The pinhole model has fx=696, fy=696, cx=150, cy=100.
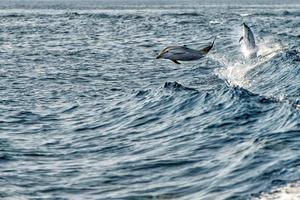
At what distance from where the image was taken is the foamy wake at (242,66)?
1184 inches

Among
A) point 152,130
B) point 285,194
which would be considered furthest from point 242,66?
point 285,194

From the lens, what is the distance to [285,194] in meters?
12.9

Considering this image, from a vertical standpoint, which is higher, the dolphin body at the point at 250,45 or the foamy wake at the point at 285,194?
the foamy wake at the point at 285,194

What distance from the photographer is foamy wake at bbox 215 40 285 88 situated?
30086 mm

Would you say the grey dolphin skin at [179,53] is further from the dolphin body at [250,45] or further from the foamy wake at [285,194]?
the dolphin body at [250,45]

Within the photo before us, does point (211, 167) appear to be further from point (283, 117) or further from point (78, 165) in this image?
point (283, 117)

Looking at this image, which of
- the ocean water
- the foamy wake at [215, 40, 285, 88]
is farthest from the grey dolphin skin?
the foamy wake at [215, 40, 285, 88]

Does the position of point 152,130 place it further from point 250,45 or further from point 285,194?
point 250,45

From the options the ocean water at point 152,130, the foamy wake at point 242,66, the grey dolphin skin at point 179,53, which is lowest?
the foamy wake at point 242,66

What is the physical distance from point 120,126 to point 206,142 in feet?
13.5

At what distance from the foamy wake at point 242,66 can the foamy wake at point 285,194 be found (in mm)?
15309

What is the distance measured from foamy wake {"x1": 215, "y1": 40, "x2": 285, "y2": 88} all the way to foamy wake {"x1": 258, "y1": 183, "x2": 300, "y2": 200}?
15.3m

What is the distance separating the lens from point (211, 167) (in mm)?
15695

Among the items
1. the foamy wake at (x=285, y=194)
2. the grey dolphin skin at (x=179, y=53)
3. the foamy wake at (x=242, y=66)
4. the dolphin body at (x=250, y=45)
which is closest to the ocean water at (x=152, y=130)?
the foamy wake at (x=285, y=194)
